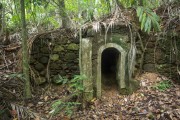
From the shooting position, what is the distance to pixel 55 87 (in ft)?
18.0

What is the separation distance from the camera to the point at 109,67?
225 inches

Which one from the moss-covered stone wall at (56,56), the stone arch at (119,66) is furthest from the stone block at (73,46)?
the stone arch at (119,66)

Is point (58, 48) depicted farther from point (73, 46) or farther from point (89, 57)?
point (89, 57)

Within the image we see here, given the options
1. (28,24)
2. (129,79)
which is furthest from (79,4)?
(129,79)

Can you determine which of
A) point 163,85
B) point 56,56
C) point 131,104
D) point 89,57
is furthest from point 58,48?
point 163,85

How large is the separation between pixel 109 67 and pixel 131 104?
1.66 meters

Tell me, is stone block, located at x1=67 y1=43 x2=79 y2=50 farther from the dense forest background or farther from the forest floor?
the forest floor

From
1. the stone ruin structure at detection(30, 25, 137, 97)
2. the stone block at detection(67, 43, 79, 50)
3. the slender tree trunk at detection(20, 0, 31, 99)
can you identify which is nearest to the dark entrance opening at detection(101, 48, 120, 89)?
the stone ruin structure at detection(30, 25, 137, 97)

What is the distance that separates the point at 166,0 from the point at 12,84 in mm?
4691

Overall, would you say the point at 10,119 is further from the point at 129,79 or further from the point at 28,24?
the point at 28,24

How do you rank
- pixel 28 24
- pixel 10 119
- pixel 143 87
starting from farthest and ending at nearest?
1. pixel 28 24
2. pixel 143 87
3. pixel 10 119

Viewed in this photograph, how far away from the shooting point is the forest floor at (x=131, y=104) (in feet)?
12.4

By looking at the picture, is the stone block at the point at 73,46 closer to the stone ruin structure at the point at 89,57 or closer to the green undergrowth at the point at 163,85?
the stone ruin structure at the point at 89,57

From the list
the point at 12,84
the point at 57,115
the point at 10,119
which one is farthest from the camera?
the point at 12,84
